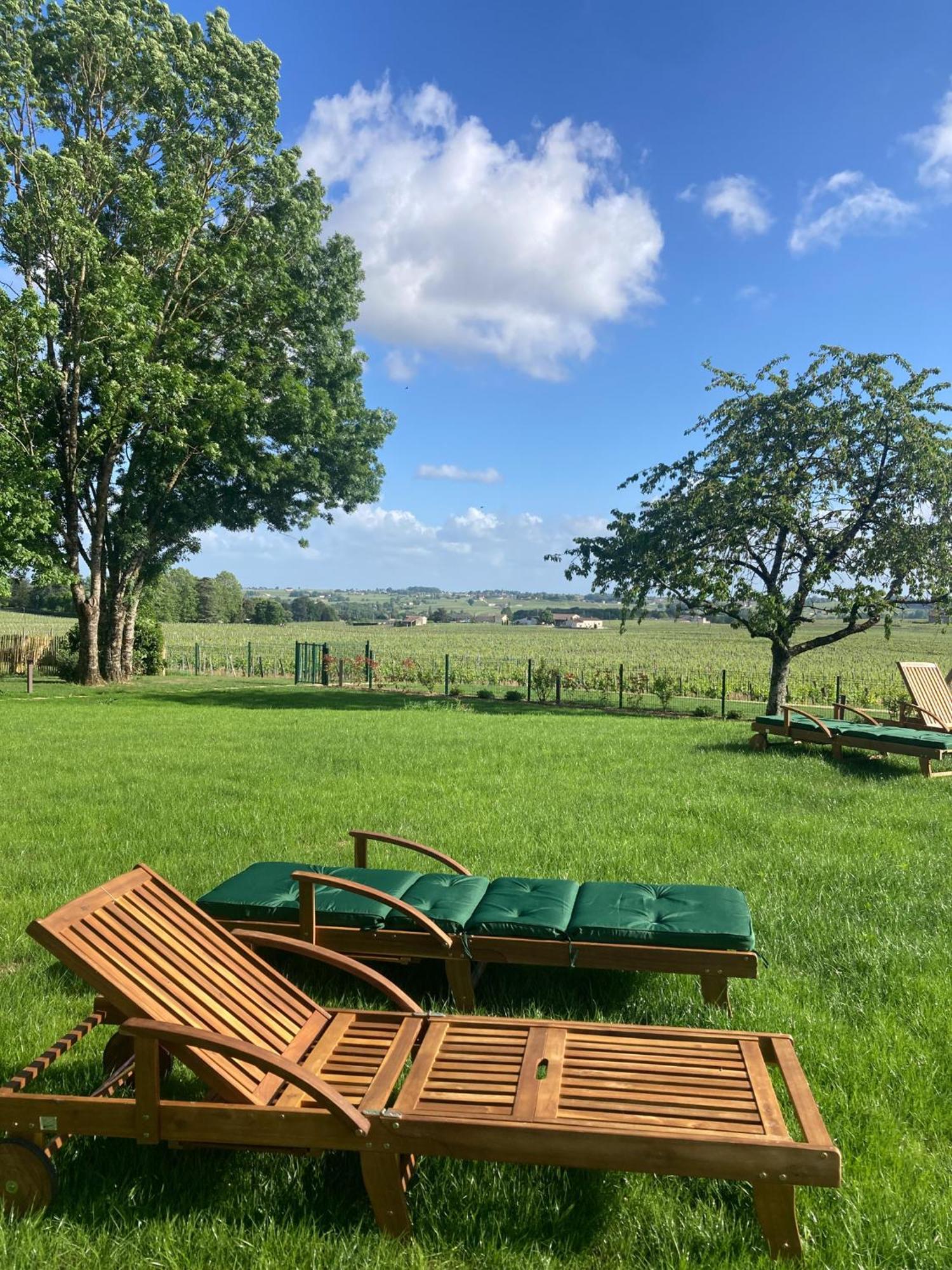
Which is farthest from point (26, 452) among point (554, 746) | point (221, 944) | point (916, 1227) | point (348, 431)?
point (916, 1227)

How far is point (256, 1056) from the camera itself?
248cm

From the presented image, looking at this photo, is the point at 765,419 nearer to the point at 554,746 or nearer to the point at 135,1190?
the point at 554,746

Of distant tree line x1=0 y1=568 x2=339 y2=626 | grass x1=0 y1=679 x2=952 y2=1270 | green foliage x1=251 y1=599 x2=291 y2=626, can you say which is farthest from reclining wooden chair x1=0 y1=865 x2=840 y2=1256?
green foliage x1=251 y1=599 x2=291 y2=626

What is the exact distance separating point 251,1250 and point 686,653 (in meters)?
50.8

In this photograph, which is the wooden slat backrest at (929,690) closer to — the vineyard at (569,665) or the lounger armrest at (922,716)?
the lounger armrest at (922,716)

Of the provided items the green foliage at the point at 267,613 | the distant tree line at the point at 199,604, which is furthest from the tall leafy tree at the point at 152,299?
the green foliage at the point at 267,613

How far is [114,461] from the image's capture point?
24.3m

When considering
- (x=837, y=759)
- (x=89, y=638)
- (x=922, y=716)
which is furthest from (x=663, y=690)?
(x=89, y=638)

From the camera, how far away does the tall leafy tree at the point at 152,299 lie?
20969 millimetres

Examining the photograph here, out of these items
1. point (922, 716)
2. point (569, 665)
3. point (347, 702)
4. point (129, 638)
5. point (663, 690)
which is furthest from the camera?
point (569, 665)

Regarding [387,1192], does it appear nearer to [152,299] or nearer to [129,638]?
[152,299]

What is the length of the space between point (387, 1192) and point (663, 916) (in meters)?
2.06

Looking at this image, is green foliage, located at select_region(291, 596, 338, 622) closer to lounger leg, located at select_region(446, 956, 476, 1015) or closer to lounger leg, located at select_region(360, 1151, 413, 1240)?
lounger leg, located at select_region(446, 956, 476, 1015)

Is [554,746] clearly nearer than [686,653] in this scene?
Yes
